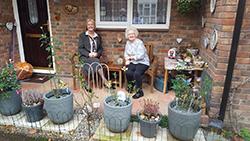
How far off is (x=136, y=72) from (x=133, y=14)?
3.88 ft

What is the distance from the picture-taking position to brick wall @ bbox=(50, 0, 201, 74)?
3.58m

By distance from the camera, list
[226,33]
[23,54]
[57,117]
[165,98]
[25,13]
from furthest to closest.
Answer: [23,54]
[25,13]
[165,98]
[57,117]
[226,33]

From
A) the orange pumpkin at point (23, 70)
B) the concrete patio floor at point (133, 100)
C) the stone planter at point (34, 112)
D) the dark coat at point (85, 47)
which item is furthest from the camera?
the orange pumpkin at point (23, 70)

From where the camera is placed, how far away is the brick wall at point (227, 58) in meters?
2.18

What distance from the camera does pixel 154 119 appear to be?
7.39 ft

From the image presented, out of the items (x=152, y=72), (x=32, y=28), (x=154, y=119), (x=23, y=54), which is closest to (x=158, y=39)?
(x=152, y=72)

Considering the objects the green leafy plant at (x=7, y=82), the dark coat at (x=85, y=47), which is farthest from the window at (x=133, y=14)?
the green leafy plant at (x=7, y=82)

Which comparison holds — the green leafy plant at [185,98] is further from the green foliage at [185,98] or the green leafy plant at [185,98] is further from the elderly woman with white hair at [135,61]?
the elderly woman with white hair at [135,61]

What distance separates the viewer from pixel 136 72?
3197 millimetres

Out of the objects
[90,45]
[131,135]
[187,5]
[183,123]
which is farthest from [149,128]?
[187,5]

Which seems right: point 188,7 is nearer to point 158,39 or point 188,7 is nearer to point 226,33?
point 158,39

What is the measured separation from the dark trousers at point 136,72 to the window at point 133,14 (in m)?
0.86

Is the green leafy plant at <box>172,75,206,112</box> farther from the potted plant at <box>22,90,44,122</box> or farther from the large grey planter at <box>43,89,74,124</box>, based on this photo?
the potted plant at <box>22,90,44,122</box>

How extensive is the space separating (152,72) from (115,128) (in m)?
1.36
